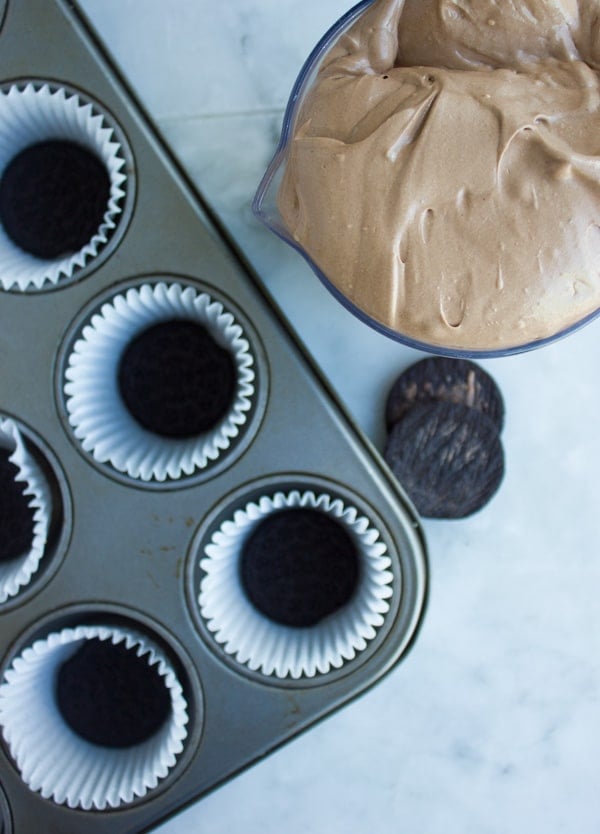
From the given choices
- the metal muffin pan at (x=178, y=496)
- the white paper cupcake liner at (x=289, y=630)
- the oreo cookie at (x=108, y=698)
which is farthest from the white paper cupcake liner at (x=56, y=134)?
the oreo cookie at (x=108, y=698)

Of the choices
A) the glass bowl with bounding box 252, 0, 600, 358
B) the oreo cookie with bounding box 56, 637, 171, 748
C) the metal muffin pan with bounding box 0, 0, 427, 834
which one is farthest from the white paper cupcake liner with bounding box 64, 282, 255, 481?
the oreo cookie with bounding box 56, 637, 171, 748

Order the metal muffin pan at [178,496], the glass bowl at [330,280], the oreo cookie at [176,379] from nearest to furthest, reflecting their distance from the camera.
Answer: the glass bowl at [330,280]
the metal muffin pan at [178,496]
the oreo cookie at [176,379]

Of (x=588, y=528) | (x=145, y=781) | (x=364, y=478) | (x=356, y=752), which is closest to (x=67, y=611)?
(x=145, y=781)

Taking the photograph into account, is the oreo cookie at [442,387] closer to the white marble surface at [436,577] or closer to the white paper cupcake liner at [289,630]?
the white marble surface at [436,577]

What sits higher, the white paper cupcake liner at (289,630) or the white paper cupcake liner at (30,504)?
the white paper cupcake liner at (30,504)

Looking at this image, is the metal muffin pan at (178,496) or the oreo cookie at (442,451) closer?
the metal muffin pan at (178,496)

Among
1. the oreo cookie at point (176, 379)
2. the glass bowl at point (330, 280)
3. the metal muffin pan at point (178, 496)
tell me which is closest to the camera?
the glass bowl at point (330, 280)

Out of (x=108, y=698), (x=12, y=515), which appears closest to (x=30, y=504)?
(x=12, y=515)
